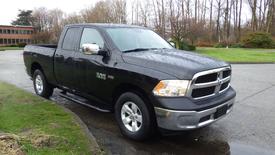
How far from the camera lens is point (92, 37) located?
659 cm

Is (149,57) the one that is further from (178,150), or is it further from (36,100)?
(36,100)

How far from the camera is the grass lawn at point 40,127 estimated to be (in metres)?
4.64

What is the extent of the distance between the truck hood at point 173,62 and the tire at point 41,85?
10.7ft

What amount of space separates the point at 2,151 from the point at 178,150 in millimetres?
2447

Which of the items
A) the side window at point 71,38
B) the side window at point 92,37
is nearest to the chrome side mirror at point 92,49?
the side window at point 92,37

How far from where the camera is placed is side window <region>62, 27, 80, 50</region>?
278 inches

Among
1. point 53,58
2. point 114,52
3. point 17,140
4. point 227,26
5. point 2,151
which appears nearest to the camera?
point 2,151

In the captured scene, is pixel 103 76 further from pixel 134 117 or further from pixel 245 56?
pixel 245 56

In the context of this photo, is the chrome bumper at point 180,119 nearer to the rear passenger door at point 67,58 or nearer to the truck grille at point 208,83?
the truck grille at point 208,83

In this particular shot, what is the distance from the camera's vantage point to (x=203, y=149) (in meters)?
5.19

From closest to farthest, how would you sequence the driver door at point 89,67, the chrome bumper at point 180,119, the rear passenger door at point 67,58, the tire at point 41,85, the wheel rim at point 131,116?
the chrome bumper at point 180,119
the wheel rim at point 131,116
the driver door at point 89,67
the rear passenger door at point 67,58
the tire at point 41,85

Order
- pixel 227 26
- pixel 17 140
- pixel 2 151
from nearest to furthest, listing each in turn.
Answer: pixel 2 151, pixel 17 140, pixel 227 26

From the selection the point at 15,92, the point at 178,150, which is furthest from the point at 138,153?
the point at 15,92

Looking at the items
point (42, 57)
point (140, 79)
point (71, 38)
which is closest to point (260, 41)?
point (42, 57)
